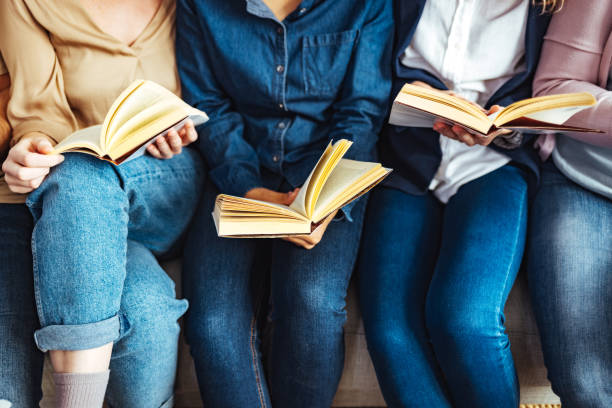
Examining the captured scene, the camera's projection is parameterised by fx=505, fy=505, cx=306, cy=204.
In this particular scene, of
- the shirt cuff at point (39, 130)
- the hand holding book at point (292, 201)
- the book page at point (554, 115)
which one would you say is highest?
the book page at point (554, 115)

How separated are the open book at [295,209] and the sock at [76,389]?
350 millimetres

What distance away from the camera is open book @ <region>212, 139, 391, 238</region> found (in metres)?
0.87

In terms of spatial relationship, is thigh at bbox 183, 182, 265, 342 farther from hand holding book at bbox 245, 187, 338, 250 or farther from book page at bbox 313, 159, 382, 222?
book page at bbox 313, 159, 382, 222

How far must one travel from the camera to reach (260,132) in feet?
4.13

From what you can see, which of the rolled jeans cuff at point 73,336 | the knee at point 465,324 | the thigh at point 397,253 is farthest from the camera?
the thigh at point 397,253

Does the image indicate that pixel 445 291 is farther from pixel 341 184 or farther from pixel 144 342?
pixel 144 342

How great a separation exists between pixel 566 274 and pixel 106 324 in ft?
2.85

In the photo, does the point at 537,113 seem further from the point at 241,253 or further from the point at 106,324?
the point at 106,324

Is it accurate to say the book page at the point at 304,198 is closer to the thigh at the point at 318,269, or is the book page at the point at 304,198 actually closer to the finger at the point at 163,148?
the thigh at the point at 318,269

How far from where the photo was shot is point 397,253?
3.64ft

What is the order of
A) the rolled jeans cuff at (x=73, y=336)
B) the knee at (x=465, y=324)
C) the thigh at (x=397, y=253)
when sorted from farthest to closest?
1. the thigh at (x=397, y=253)
2. the knee at (x=465, y=324)
3. the rolled jeans cuff at (x=73, y=336)

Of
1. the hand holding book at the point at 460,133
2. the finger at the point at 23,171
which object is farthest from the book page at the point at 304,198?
the finger at the point at 23,171

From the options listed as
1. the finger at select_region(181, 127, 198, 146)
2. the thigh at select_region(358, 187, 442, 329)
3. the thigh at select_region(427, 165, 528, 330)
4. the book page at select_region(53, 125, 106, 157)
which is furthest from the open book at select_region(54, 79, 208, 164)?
the thigh at select_region(427, 165, 528, 330)

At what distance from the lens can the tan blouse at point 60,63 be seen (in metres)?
1.14
